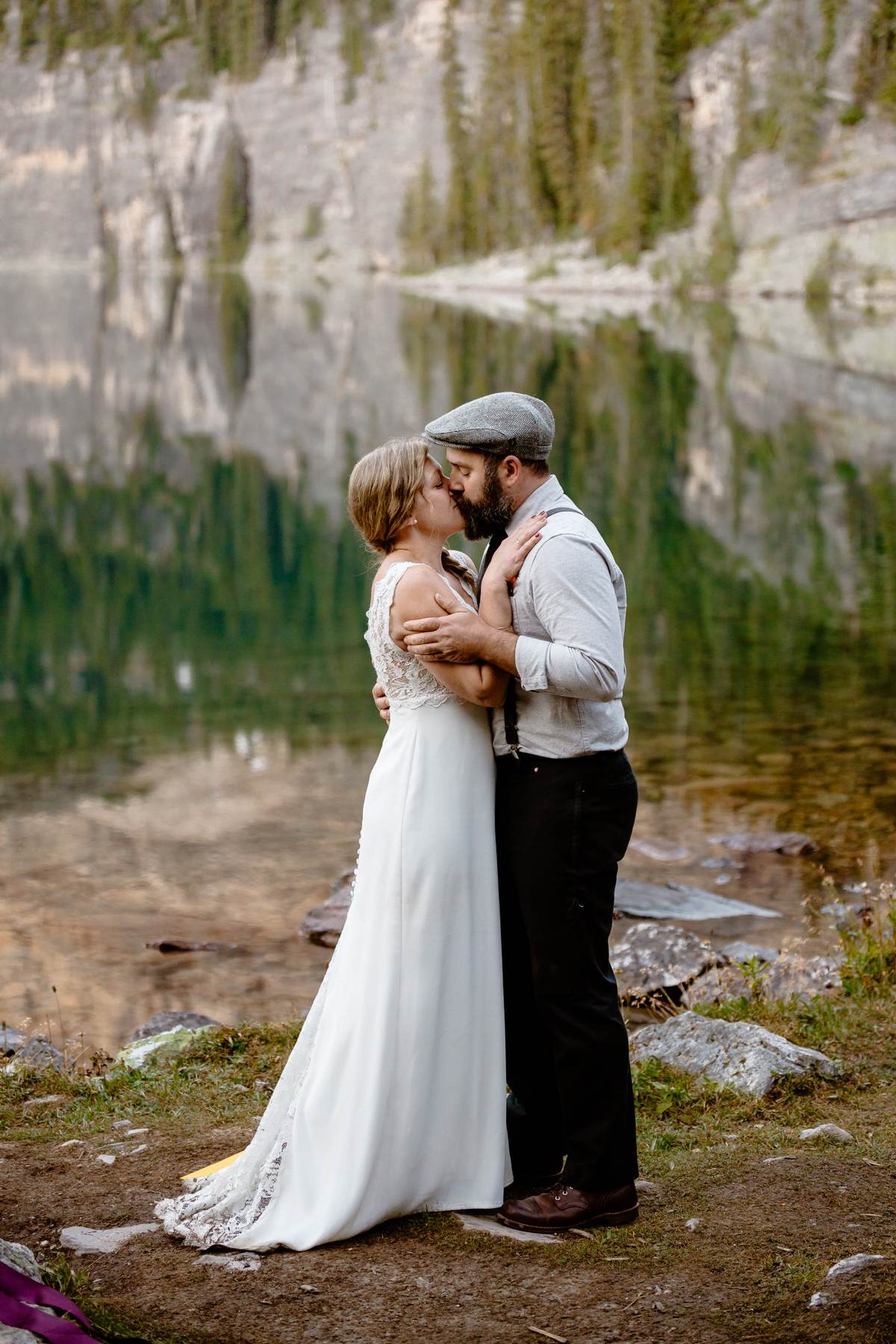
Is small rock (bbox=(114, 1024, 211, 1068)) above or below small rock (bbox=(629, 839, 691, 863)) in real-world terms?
above

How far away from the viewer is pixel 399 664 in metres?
4.26

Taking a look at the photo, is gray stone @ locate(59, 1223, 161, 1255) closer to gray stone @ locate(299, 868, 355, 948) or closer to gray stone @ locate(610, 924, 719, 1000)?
gray stone @ locate(610, 924, 719, 1000)

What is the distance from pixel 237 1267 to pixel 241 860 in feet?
20.5

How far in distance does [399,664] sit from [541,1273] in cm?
162

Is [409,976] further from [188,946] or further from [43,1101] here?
[188,946]

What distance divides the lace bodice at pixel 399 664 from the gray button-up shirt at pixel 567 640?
7.9 inches

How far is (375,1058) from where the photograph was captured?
414cm

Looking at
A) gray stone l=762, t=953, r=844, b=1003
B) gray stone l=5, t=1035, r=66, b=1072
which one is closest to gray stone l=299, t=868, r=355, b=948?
gray stone l=5, t=1035, r=66, b=1072

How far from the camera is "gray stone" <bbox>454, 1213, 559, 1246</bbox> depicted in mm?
4121

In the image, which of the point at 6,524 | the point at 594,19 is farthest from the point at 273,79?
the point at 6,524

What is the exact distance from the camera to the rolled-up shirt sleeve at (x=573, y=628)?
3.95 m

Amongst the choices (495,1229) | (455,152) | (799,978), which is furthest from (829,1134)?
(455,152)

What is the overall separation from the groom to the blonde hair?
9 centimetres

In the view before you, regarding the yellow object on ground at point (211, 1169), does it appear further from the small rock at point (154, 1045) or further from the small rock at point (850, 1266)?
the small rock at point (850, 1266)
